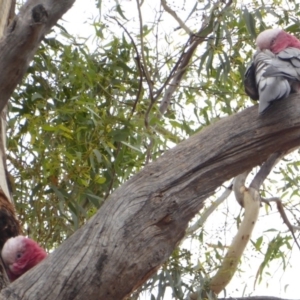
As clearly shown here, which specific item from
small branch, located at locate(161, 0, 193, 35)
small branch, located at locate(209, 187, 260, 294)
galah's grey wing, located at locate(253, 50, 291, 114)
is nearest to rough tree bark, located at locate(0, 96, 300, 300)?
galah's grey wing, located at locate(253, 50, 291, 114)

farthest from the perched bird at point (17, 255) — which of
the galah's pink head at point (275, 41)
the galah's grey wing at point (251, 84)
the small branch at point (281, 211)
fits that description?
the small branch at point (281, 211)

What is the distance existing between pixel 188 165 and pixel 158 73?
1.08m

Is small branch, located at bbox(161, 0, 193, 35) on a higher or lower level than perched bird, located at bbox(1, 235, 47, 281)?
higher

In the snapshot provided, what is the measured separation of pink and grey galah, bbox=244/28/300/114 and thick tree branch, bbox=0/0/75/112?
456 millimetres

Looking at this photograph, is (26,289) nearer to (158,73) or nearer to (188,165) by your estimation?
(188,165)

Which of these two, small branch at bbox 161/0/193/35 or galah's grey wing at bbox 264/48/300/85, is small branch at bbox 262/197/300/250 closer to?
small branch at bbox 161/0/193/35

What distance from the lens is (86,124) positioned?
7.35 ft

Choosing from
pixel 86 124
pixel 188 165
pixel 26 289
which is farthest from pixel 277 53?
pixel 26 289

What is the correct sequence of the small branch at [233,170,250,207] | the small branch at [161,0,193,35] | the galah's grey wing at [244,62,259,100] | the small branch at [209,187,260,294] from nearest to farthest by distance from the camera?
the galah's grey wing at [244,62,259,100] → the small branch at [209,187,260,294] → the small branch at [233,170,250,207] → the small branch at [161,0,193,35]

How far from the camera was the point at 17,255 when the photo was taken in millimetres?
1719

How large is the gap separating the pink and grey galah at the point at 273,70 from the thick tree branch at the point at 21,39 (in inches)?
18.0

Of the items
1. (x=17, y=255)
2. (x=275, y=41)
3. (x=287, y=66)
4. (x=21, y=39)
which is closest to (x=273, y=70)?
(x=287, y=66)

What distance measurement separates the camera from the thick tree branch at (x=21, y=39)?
161 cm

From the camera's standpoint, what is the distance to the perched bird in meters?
1.72
